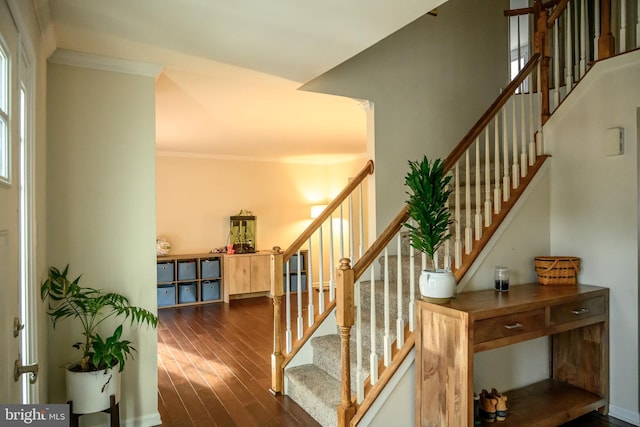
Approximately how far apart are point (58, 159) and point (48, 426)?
1922mm

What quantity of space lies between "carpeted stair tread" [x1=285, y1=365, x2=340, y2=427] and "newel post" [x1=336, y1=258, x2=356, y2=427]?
0.18 meters

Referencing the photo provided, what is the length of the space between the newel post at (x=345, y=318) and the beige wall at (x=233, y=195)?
5068mm

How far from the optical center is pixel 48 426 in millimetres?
960

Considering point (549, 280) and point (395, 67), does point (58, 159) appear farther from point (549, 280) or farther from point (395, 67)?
point (549, 280)

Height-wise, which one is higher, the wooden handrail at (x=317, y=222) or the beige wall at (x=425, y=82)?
the beige wall at (x=425, y=82)

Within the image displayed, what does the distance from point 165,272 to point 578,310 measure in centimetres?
541

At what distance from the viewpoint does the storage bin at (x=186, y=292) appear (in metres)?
6.36

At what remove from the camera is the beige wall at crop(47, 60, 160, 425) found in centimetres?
243

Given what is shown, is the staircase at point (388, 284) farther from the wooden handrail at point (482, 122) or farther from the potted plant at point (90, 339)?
the potted plant at point (90, 339)

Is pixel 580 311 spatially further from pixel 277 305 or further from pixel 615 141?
pixel 277 305

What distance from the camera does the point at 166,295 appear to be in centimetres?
620

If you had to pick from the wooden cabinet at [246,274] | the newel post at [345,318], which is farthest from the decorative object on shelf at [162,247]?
the newel post at [345,318]

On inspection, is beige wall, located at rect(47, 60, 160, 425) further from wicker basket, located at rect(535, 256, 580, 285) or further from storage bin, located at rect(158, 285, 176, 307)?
storage bin, located at rect(158, 285, 176, 307)

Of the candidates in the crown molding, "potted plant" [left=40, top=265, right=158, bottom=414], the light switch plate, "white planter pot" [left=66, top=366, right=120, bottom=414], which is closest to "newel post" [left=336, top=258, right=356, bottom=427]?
"potted plant" [left=40, top=265, right=158, bottom=414]
